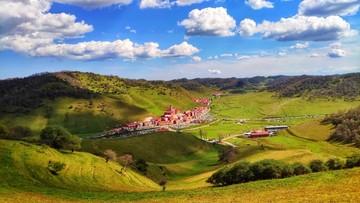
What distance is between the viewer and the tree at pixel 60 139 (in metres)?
106

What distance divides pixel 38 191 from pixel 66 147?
35.0m

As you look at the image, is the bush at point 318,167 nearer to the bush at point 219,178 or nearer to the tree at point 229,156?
the bush at point 219,178

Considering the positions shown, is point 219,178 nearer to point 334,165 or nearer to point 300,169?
point 300,169

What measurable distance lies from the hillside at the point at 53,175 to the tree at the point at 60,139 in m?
5.59

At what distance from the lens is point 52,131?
110 m

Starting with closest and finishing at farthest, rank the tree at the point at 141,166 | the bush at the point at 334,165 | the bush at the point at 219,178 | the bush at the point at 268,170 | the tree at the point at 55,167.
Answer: the tree at the point at 55,167
the bush at the point at 268,170
the bush at the point at 219,178
the bush at the point at 334,165
the tree at the point at 141,166

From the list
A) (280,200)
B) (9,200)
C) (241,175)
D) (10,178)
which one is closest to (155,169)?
(241,175)

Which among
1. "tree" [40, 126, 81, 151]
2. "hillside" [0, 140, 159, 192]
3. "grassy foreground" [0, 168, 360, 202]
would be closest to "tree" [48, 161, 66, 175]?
"hillside" [0, 140, 159, 192]

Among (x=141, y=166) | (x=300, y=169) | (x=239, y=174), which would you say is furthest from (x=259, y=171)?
(x=141, y=166)

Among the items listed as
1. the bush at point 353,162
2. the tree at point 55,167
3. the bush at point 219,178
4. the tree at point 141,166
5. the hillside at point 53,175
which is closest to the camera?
the hillside at point 53,175

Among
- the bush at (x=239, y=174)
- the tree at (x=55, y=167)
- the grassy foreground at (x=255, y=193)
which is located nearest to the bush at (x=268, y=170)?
the bush at (x=239, y=174)

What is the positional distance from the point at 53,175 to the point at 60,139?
2553 centimetres

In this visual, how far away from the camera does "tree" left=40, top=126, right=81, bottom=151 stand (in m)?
106

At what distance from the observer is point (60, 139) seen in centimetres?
10612
